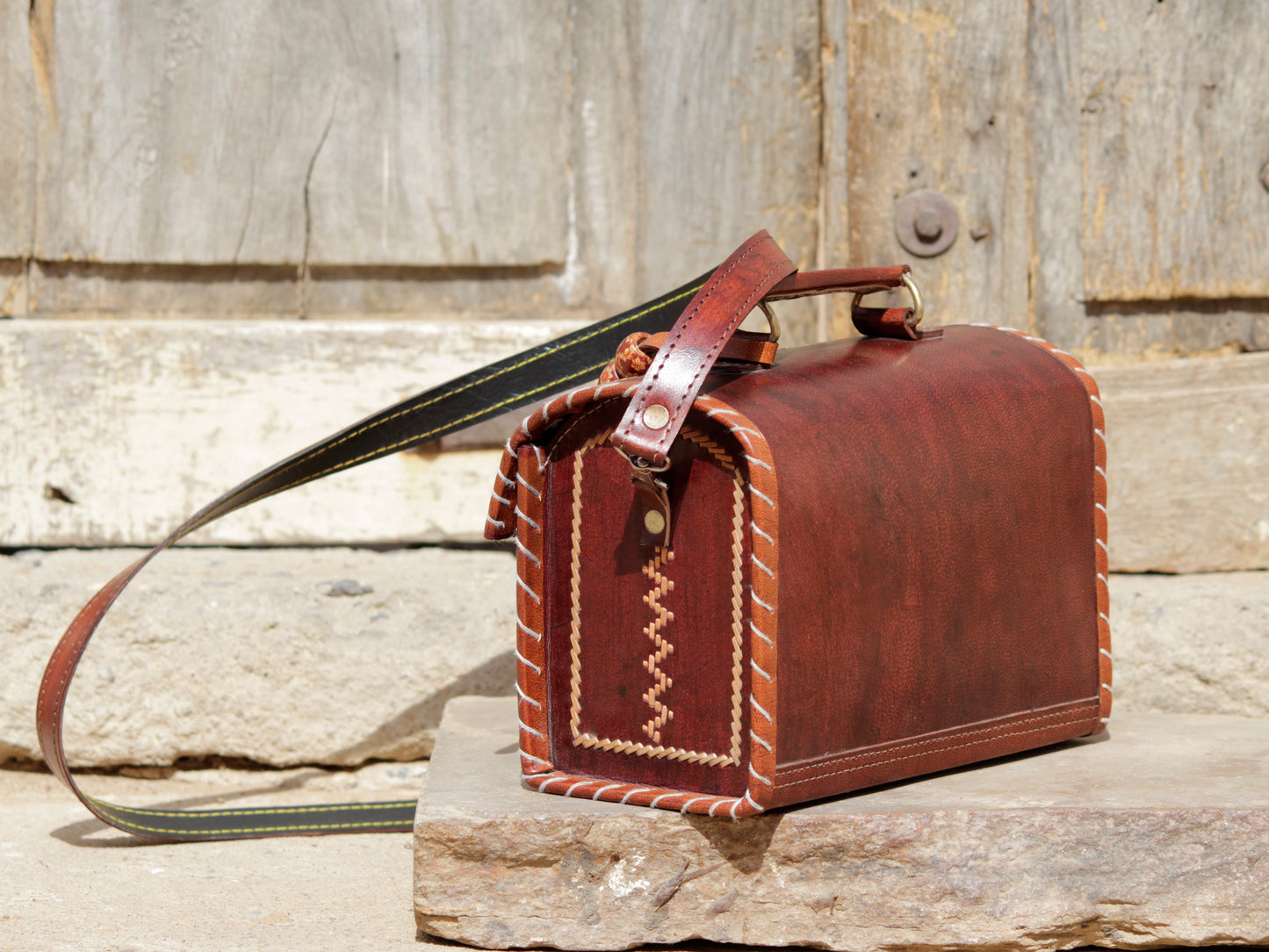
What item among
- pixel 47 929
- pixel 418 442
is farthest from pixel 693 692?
pixel 47 929

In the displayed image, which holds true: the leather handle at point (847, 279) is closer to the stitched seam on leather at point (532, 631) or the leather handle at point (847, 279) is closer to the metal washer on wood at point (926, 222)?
the stitched seam on leather at point (532, 631)

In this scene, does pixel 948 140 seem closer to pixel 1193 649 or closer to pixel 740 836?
pixel 1193 649

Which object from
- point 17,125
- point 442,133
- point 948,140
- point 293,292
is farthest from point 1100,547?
point 17,125

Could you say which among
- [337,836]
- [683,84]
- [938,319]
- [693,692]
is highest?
[683,84]

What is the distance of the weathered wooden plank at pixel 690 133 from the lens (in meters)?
1.99

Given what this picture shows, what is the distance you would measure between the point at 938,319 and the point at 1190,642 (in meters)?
0.61

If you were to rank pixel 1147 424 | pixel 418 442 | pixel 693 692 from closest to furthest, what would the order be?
pixel 693 692 → pixel 418 442 → pixel 1147 424

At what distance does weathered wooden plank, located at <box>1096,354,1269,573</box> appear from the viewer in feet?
6.22

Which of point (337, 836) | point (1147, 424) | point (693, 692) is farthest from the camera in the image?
point (1147, 424)

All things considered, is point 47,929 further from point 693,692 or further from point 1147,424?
point 1147,424

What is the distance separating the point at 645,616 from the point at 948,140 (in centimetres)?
107

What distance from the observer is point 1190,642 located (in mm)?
1806

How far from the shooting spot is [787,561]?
1.17m

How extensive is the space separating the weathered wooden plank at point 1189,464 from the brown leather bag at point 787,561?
531 mm
